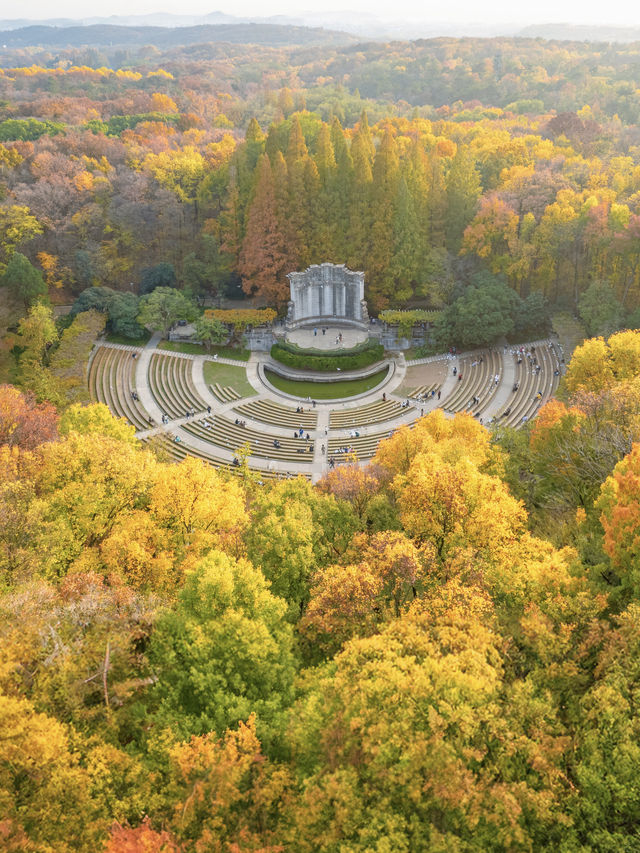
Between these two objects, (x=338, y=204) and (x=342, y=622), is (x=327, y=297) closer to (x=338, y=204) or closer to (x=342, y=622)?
(x=338, y=204)

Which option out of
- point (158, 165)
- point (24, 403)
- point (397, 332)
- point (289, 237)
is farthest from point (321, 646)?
point (158, 165)

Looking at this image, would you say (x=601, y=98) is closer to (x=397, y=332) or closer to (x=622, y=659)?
(x=397, y=332)

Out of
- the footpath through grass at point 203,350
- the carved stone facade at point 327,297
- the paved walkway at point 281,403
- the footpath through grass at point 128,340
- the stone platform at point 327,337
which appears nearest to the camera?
the paved walkway at point 281,403

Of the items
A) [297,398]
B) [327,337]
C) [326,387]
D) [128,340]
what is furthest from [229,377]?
[128,340]

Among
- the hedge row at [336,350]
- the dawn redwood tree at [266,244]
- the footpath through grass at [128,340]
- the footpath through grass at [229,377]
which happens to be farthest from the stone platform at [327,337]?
the footpath through grass at [128,340]

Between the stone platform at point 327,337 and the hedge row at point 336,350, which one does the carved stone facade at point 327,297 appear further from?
the hedge row at point 336,350

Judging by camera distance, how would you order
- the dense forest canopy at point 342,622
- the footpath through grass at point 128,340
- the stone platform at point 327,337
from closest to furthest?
the dense forest canopy at point 342,622 < the stone platform at point 327,337 < the footpath through grass at point 128,340
